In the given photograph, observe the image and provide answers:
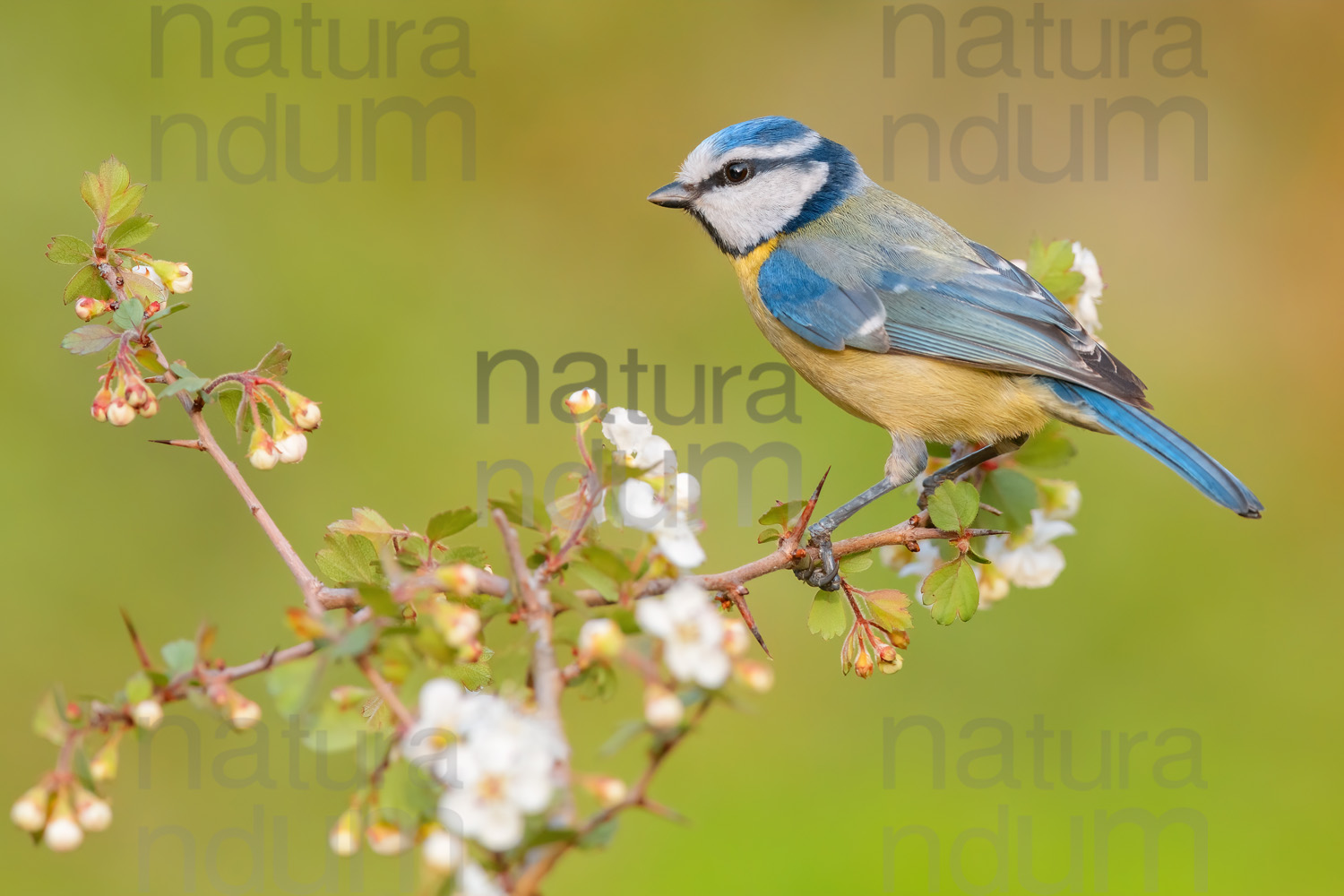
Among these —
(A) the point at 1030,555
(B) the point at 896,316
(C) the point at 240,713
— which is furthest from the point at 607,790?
(B) the point at 896,316

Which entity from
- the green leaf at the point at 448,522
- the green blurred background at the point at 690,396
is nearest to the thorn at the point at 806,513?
the green leaf at the point at 448,522

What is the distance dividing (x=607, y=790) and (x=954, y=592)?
805 millimetres

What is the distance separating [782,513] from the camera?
1.49m

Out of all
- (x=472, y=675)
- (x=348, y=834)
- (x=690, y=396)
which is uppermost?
(x=348, y=834)

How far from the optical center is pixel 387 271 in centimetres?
432

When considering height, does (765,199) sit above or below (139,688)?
below

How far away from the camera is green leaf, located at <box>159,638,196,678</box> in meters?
1.05

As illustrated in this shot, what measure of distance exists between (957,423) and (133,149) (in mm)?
3252

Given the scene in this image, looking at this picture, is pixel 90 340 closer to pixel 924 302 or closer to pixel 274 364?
pixel 274 364

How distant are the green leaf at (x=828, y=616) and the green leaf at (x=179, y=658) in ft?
2.62

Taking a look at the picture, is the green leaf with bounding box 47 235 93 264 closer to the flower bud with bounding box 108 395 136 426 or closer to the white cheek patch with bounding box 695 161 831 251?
the flower bud with bounding box 108 395 136 426

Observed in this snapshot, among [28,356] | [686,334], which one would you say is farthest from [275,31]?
[686,334]

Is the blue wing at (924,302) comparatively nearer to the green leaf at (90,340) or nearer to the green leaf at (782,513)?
the green leaf at (782,513)

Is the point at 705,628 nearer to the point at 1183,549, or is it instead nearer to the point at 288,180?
the point at 1183,549
